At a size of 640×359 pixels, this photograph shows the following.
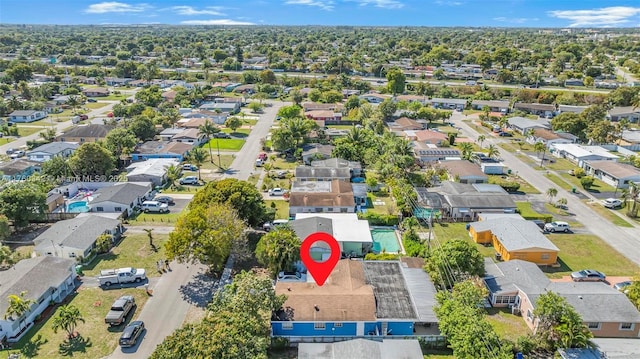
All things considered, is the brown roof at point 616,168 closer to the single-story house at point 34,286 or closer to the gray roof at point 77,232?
the gray roof at point 77,232

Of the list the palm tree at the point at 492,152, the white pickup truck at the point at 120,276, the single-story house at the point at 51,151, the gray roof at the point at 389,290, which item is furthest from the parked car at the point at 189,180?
the palm tree at the point at 492,152

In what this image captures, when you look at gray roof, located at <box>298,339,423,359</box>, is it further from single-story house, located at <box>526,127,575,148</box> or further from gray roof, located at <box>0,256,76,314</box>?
single-story house, located at <box>526,127,575,148</box>

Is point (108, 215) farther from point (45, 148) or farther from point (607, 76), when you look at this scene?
point (607, 76)

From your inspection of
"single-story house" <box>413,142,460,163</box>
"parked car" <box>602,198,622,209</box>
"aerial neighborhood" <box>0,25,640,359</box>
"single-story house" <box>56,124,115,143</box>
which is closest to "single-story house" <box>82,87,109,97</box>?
"aerial neighborhood" <box>0,25,640,359</box>

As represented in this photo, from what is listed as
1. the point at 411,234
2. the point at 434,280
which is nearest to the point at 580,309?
the point at 434,280

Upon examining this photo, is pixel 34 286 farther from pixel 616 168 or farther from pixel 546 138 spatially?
pixel 546 138
